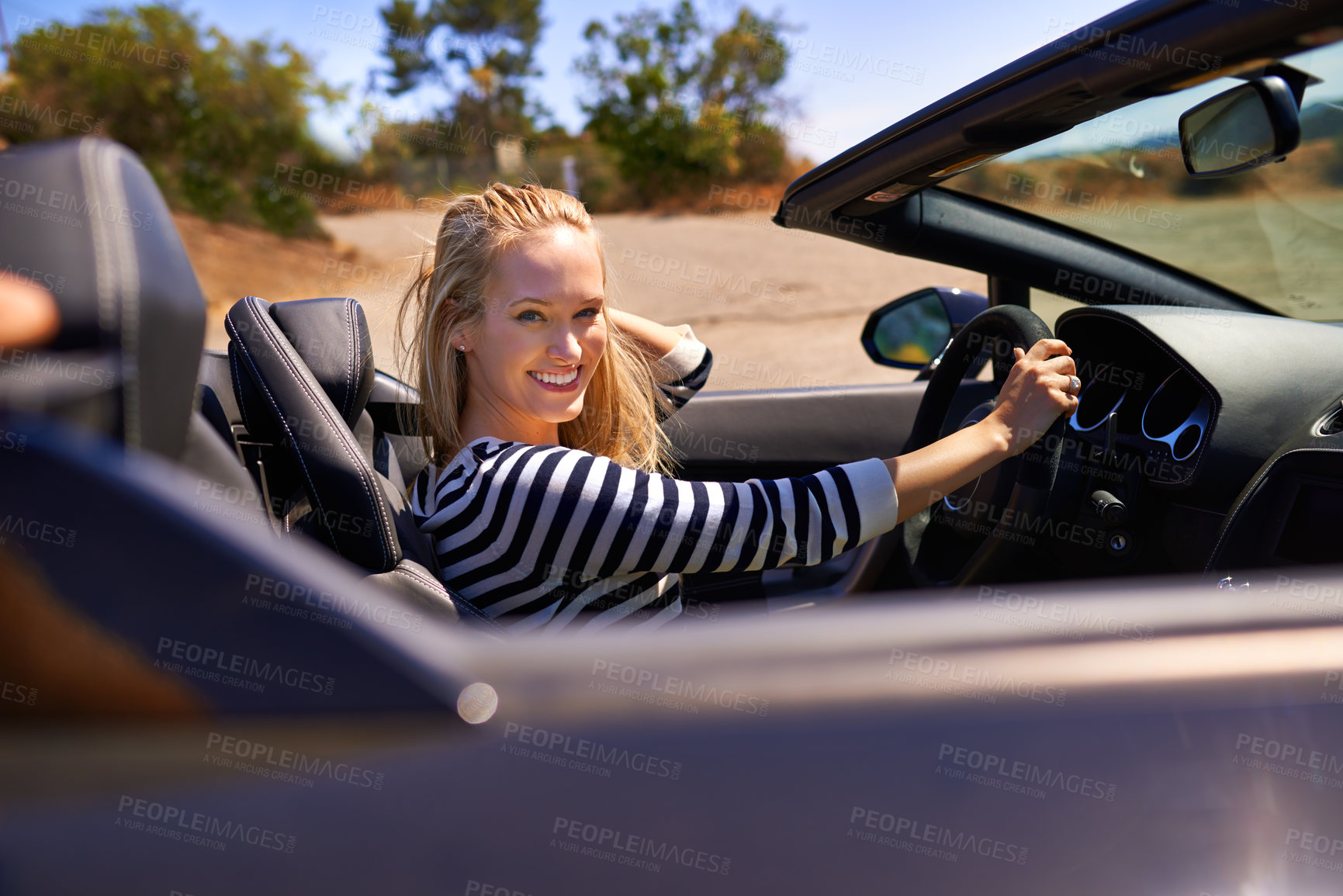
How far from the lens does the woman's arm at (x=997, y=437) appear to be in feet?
4.87

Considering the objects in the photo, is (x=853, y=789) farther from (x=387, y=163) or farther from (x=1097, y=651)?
(x=387, y=163)

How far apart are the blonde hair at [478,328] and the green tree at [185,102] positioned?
16.8m

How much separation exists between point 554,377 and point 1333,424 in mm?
1281

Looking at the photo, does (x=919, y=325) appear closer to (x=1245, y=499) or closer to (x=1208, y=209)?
(x=1208, y=209)

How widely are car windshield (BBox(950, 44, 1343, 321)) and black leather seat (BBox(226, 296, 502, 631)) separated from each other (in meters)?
1.33

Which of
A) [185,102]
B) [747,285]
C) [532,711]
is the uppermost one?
[185,102]

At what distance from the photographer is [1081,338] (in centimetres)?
185

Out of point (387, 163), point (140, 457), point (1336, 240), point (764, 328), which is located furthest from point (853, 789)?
point (387, 163)

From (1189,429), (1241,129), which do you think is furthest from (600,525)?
(1241,129)

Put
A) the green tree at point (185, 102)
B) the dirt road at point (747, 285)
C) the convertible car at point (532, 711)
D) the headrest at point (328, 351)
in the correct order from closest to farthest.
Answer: the convertible car at point (532, 711), the headrest at point (328, 351), the dirt road at point (747, 285), the green tree at point (185, 102)

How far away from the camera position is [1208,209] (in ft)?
8.53

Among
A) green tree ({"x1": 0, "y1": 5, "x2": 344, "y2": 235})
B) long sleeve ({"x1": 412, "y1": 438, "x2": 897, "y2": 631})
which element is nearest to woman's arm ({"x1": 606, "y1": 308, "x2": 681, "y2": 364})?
long sleeve ({"x1": 412, "y1": 438, "x2": 897, "y2": 631})

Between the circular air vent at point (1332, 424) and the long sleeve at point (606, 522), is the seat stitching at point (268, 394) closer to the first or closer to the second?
the long sleeve at point (606, 522)

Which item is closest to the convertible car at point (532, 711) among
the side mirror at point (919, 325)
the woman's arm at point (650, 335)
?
the woman's arm at point (650, 335)
